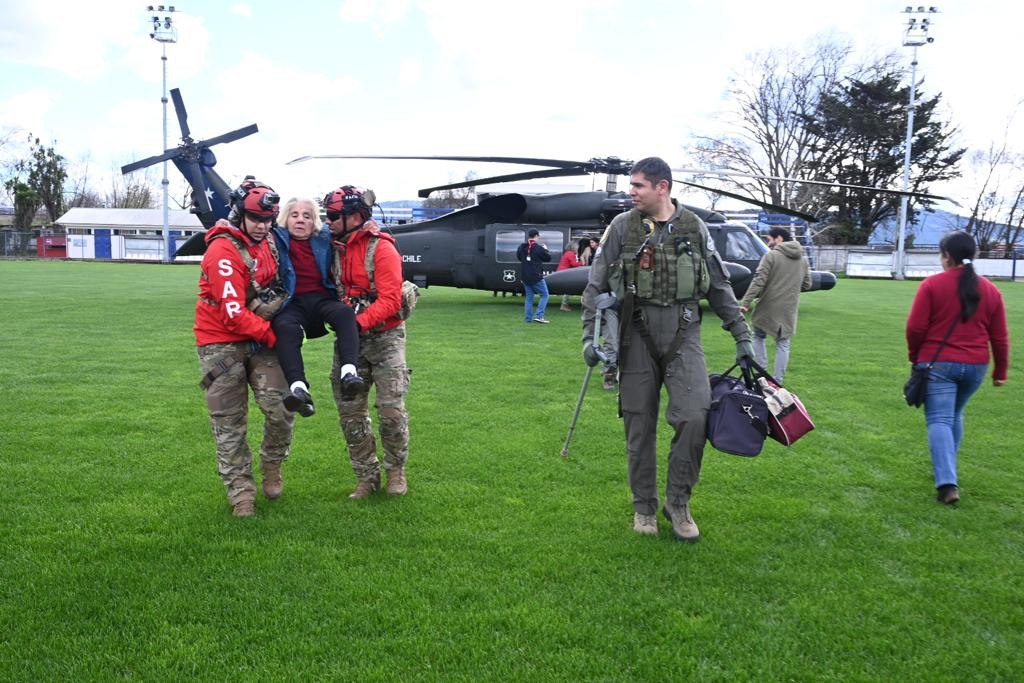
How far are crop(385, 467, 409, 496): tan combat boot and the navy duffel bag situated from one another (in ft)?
6.88

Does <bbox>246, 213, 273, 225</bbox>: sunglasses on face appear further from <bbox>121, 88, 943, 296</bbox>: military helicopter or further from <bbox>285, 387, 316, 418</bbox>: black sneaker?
<bbox>121, 88, 943, 296</bbox>: military helicopter

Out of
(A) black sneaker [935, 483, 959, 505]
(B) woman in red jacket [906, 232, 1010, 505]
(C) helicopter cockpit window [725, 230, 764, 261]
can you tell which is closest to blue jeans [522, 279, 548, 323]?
(C) helicopter cockpit window [725, 230, 764, 261]

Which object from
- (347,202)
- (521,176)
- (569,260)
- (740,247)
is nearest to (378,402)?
(347,202)

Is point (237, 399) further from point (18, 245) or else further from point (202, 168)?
point (18, 245)

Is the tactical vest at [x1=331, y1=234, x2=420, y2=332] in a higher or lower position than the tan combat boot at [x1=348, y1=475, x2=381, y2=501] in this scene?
higher

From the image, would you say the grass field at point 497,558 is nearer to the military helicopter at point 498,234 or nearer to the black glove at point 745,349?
the black glove at point 745,349

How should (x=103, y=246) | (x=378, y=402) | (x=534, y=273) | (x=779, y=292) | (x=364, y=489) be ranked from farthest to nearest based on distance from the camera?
(x=103, y=246) < (x=534, y=273) < (x=779, y=292) < (x=364, y=489) < (x=378, y=402)

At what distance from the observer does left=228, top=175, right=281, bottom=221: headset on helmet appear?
171 inches

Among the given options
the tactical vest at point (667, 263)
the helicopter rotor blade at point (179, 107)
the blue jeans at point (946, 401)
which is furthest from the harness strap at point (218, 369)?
the helicopter rotor blade at point (179, 107)

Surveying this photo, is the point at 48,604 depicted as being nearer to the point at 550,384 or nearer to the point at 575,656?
the point at 575,656

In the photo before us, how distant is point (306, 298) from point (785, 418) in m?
2.89

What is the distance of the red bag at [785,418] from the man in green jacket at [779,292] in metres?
4.08

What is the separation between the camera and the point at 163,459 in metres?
5.80

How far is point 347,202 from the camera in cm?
460
